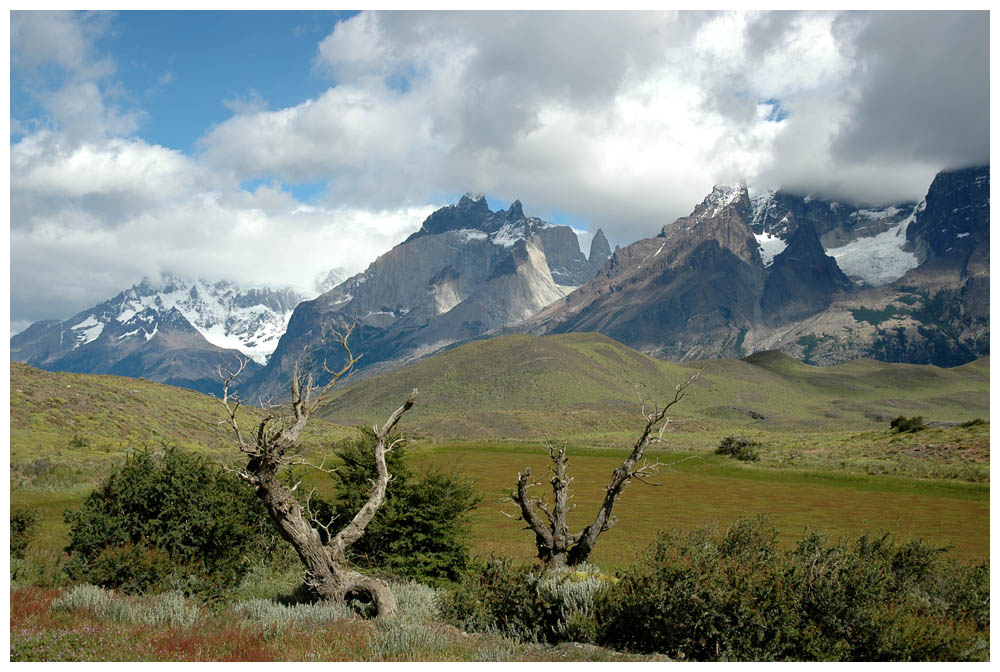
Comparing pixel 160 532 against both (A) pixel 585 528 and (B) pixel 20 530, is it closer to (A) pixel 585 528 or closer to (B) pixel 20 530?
(B) pixel 20 530

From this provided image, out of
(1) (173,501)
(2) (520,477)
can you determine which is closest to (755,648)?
(2) (520,477)

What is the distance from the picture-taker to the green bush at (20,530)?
1872 centimetres

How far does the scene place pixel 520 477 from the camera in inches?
669

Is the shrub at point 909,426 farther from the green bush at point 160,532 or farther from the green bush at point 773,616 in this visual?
the green bush at point 160,532

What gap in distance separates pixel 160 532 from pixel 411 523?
19.9 ft

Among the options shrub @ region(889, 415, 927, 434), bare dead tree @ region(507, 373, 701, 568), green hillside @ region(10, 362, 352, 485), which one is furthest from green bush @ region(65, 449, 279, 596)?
shrub @ region(889, 415, 927, 434)

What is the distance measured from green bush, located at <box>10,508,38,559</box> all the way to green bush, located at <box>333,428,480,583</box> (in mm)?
8579

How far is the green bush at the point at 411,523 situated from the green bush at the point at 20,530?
8.58m

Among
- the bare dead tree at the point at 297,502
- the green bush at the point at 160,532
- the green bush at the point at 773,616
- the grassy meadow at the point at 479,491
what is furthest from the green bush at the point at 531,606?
the green bush at the point at 160,532

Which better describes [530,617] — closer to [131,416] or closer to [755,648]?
[755,648]

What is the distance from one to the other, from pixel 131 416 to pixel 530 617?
5715cm

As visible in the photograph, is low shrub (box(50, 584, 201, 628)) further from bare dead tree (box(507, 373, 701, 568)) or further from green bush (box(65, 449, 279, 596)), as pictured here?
bare dead tree (box(507, 373, 701, 568))

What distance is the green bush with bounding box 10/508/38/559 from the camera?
1872 cm

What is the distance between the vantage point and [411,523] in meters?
18.6
